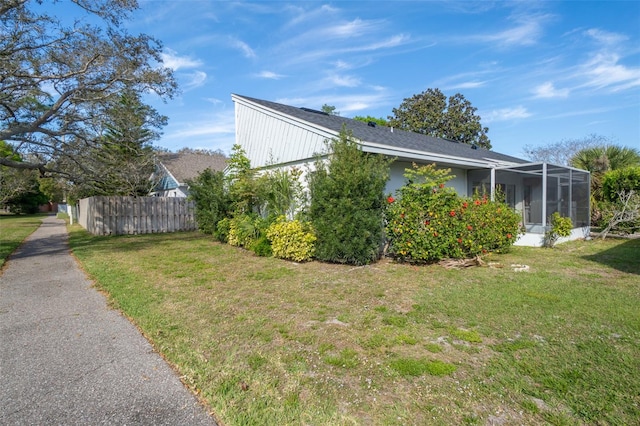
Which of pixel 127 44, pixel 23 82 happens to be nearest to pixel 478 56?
pixel 127 44

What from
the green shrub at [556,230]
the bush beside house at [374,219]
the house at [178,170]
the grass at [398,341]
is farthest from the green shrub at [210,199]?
the green shrub at [556,230]

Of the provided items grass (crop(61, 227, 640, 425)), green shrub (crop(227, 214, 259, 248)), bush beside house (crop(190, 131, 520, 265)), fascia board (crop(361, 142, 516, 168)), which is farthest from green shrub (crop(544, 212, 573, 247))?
green shrub (crop(227, 214, 259, 248))

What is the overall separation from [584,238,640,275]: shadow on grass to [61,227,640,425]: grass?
1.32 ft

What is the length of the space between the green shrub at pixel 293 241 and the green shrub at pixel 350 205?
0.34m

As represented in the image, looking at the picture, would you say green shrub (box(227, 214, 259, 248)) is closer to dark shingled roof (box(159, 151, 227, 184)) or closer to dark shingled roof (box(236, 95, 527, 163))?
dark shingled roof (box(236, 95, 527, 163))

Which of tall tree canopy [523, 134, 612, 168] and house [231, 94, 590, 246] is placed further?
tall tree canopy [523, 134, 612, 168]

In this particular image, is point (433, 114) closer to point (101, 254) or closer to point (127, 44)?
point (127, 44)

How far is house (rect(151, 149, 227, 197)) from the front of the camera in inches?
870

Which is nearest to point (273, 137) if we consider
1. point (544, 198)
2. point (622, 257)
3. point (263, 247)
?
point (263, 247)

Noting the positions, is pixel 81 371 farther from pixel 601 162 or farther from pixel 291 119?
pixel 601 162

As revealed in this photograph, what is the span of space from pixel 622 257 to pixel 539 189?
5.44 m

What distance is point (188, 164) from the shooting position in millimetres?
24438

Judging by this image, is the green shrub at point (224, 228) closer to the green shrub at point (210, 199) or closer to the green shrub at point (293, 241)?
the green shrub at point (210, 199)

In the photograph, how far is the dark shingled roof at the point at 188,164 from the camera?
74.4ft
